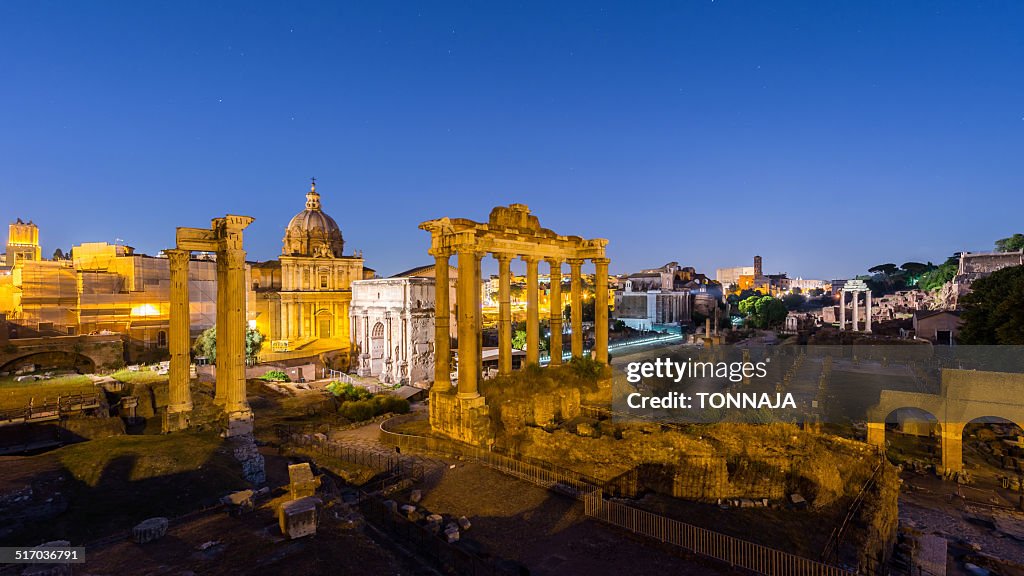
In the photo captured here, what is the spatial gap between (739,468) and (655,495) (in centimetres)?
266

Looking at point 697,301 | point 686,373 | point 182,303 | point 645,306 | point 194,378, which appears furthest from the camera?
point 697,301

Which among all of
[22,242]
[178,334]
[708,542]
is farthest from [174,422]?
[22,242]

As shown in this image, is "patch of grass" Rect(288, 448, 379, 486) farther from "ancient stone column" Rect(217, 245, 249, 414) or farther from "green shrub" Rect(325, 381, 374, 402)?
"green shrub" Rect(325, 381, 374, 402)

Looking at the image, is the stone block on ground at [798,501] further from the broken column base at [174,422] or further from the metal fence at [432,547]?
the broken column base at [174,422]

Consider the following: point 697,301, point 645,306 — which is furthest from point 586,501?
point 697,301

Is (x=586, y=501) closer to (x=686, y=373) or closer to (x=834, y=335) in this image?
(x=686, y=373)

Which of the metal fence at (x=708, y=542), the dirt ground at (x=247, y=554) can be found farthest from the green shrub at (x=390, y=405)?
the metal fence at (x=708, y=542)

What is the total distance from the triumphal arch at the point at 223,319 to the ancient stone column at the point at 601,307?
15315 mm

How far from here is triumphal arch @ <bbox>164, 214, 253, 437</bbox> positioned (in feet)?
59.6

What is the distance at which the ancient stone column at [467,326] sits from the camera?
18422 millimetres

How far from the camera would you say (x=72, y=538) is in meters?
9.80

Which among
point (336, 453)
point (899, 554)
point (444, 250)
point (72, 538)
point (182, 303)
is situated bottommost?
point (899, 554)

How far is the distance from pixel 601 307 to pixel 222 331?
16611mm

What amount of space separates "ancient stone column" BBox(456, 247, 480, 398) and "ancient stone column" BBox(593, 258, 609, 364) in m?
7.63
